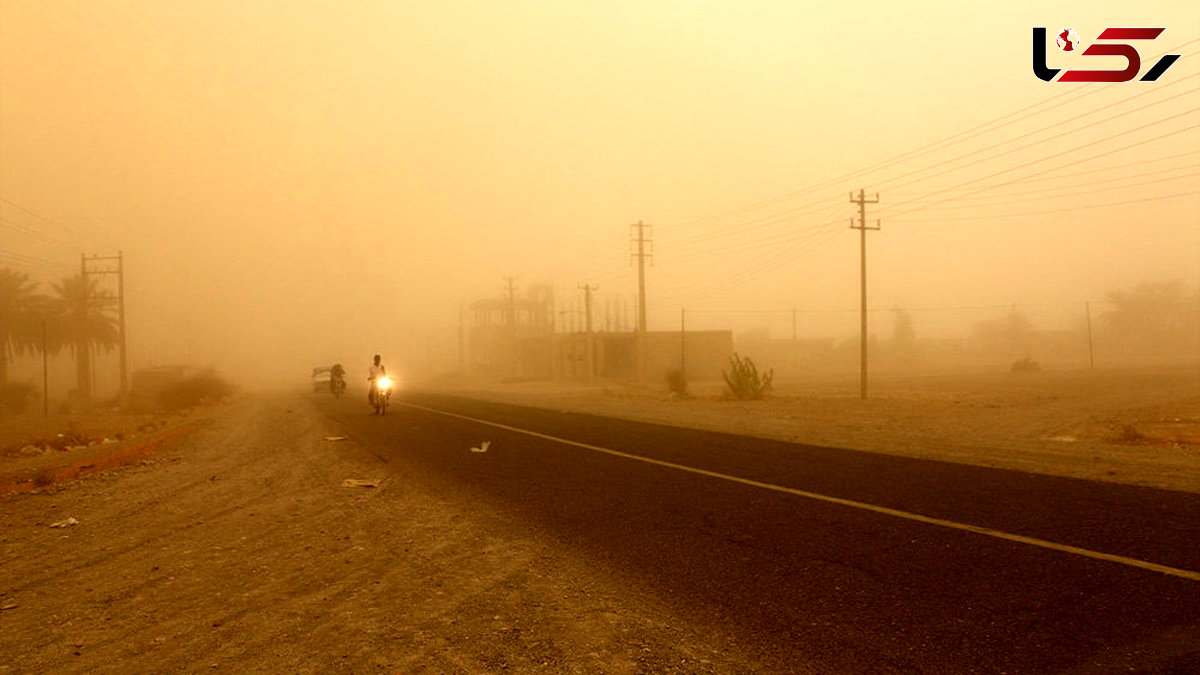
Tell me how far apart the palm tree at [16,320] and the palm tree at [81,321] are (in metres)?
2.19

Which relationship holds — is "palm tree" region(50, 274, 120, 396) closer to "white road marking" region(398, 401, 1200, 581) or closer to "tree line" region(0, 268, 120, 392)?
"tree line" region(0, 268, 120, 392)

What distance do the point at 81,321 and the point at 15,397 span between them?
14.7 meters

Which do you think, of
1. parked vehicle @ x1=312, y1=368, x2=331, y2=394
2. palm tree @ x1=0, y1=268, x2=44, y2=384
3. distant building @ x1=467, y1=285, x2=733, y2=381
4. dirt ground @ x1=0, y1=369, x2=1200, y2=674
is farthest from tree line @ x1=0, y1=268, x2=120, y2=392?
dirt ground @ x1=0, y1=369, x2=1200, y2=674

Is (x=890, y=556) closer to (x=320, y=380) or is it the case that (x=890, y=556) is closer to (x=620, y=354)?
(x=320, y=380)

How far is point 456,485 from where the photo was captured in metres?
10.3

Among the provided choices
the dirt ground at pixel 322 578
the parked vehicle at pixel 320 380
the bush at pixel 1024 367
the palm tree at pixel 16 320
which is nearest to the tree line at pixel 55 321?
the palm tree at pixel 16 320

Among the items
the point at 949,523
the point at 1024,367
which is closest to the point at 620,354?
the point at 1024,367

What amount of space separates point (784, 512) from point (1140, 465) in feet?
21.4

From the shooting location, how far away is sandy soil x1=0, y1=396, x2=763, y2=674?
4109mm

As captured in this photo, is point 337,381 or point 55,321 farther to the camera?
point 55,321

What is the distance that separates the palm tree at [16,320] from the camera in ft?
193

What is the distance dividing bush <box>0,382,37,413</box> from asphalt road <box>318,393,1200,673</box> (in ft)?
186

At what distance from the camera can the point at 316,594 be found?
536cm

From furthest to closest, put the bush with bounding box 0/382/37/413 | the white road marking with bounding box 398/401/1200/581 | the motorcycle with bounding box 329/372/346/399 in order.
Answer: the bush with bounding box 0/382/37/413
the motorcycle with bounding box 329/372/346/399
the white road marking with bounding box 398/401/1200/581
